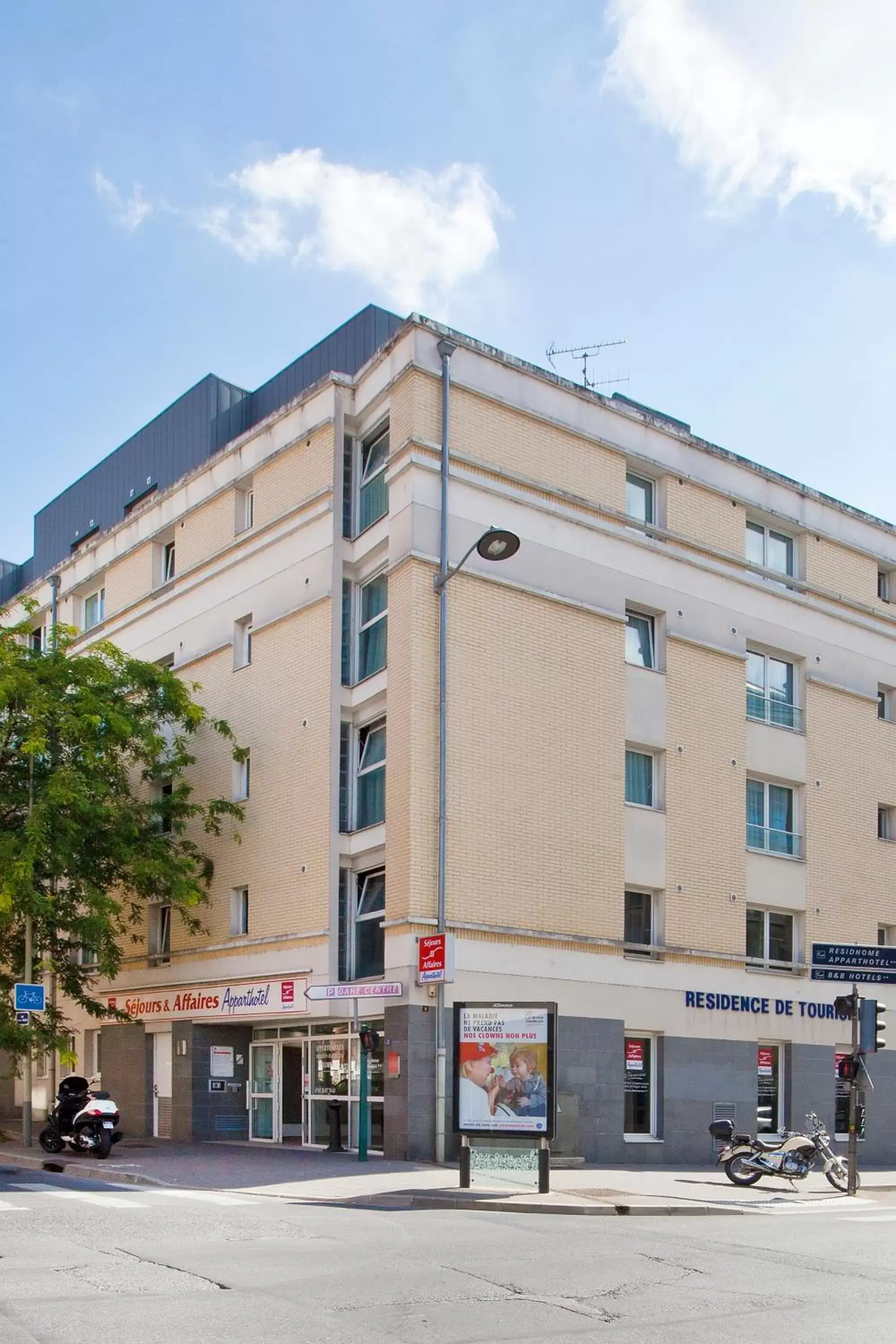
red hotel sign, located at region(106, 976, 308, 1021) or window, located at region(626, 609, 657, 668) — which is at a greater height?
window, located at region(626, 609, 657, 668)

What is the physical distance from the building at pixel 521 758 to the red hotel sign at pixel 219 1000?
7 centimetres

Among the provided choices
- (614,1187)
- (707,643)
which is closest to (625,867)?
(707,643)

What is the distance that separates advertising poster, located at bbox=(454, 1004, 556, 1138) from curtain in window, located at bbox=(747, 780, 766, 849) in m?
11.3

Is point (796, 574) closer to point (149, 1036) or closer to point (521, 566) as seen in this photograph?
point (521, 566)

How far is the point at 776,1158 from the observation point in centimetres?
2186

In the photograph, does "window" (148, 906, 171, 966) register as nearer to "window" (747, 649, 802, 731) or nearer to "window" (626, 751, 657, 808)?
"window" (626, 751, 657, 808)

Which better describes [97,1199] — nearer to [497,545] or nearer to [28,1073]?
[497,545]

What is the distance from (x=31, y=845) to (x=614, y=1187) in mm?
11492

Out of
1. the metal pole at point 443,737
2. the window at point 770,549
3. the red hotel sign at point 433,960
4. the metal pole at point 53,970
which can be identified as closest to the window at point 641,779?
the metal pole at point 443,737

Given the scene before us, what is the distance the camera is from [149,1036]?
102 ft

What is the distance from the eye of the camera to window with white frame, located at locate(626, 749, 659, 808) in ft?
91.6

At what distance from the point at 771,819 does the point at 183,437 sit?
16.4 m

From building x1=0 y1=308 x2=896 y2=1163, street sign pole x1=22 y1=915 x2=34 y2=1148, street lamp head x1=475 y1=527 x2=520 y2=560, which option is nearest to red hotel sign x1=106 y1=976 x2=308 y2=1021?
building x1=0 y1=308 x2=896 y2=1163

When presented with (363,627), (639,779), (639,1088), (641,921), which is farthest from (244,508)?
(639,1088)
